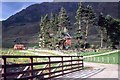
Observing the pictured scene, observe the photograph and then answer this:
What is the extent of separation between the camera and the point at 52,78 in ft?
60.1

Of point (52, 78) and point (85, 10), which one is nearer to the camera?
point (52, 78)

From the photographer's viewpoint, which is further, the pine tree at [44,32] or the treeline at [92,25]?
the pine tree at [44,32]

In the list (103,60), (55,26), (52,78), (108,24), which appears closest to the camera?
(52,78)

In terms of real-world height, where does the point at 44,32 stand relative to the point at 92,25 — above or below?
below

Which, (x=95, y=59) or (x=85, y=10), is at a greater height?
(x=85, y=10)

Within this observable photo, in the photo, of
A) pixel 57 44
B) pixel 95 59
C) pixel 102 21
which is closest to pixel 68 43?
pixel 57 44

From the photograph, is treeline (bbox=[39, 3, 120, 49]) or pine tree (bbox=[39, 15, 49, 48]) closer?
treeline (bbox=[39, 3, 120, 49])

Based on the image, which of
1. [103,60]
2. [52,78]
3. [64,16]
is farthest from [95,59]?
[64,16]

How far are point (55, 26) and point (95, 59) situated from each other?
74.9 meters

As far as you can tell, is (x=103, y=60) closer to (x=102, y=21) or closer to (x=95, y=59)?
(x=95, y=59)

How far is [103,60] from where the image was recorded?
57.5 metres

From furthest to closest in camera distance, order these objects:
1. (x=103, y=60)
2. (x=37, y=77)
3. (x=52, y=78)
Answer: (x=103, y=60), (x=52, y=78), (x=37, y=77)

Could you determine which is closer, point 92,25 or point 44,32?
point 92,25

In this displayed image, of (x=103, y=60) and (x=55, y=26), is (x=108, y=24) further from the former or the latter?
(x=103, y=60)
